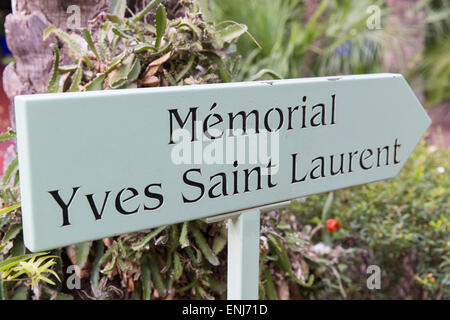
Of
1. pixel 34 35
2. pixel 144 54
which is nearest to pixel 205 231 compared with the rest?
pixel 144 54

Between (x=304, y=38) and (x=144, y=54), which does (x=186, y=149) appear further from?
(x=304, y=38)

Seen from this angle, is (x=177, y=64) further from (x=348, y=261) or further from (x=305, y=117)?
(x=348, y=261)

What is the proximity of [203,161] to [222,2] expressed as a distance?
9.95 feet

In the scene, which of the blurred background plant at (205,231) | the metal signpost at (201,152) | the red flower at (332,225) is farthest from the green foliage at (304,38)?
the metal signpost at (201,152)

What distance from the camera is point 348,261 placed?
227 cm

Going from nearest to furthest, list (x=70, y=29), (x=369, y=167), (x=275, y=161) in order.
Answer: (x=275, y=161) → (x=369, y=167) → (x=70, y=29)

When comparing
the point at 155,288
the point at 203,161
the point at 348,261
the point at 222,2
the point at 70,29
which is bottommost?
the point at 348,261

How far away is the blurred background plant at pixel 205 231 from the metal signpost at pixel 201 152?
38cm

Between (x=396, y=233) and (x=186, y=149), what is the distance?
138 centimetres

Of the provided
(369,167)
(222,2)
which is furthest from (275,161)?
(222,2)

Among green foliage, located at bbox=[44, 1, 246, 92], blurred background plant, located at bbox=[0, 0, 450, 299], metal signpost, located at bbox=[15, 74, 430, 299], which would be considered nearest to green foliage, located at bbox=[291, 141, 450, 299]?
blurred background plant, located at bbox=[0, 0, 450, 299]

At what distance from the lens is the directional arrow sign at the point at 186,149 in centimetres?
94

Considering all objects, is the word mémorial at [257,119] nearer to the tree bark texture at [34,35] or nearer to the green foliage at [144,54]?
the green foliage at [144,54]

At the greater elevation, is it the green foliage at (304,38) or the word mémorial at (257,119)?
the green foliage at (304,38)
